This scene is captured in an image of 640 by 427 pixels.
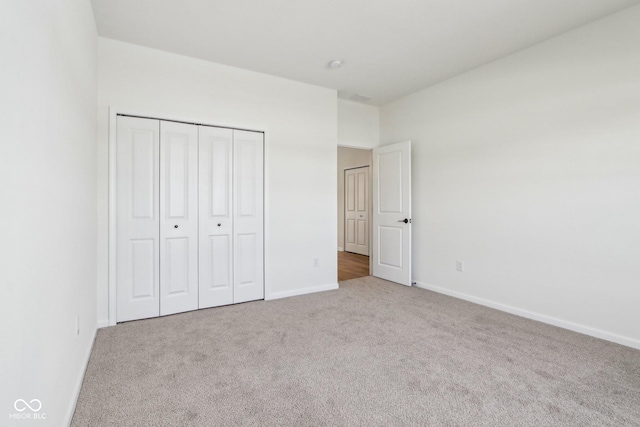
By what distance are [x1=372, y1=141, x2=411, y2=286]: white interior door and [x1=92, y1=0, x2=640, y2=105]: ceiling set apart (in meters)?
1.29

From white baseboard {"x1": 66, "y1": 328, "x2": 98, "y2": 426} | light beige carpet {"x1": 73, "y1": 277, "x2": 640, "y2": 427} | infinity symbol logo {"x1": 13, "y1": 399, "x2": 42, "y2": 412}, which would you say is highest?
infinity symbol logo {"x1": 13, "y1": 399, "x2": 42, "y2": 412}

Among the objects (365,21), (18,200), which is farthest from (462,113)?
(18,200)

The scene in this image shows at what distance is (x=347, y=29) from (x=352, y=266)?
4.13 metres

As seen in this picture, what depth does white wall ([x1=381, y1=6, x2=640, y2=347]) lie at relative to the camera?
8.37ft

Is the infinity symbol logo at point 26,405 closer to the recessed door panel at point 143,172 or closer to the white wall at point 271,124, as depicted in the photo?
the white wall at point 271,124

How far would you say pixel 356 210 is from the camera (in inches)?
295

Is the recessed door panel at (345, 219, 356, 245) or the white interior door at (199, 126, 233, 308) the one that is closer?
the white interior door at (199, 126, 233, 308)

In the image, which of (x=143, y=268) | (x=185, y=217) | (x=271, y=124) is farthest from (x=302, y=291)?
(x=271, y=124)

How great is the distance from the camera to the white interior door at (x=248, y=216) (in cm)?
358

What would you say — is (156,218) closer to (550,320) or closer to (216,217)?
(216,217)

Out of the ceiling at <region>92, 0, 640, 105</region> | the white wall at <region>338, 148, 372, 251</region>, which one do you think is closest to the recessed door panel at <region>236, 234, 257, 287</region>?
the ceiling at <region>92, 0, 640, 105</region>

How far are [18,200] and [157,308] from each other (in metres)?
2.49

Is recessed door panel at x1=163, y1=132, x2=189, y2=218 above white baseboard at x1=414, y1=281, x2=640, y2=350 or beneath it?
above

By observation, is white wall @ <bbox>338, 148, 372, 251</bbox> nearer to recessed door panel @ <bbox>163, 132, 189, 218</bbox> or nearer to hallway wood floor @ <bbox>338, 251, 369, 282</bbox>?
hallway wood floor @ <bbox>338, 251, 369, 282</bbox>
